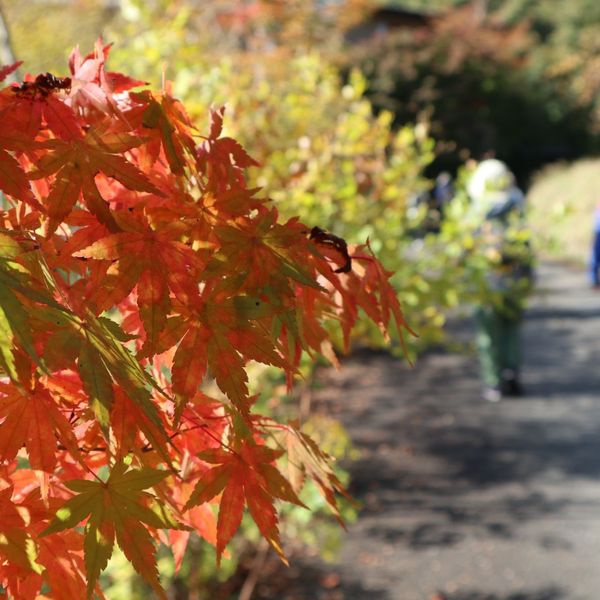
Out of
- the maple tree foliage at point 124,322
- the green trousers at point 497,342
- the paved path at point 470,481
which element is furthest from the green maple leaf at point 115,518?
the green trousers at point 497,342

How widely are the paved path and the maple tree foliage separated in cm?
307

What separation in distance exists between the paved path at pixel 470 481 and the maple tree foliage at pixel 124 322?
3.07 meters

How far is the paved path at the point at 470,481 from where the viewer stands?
4.12 metres

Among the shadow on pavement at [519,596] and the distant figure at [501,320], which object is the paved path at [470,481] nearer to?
the shadow on pavement at [519,596]

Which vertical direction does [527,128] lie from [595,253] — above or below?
above

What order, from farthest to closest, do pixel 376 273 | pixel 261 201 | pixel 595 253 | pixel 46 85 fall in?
pixel 595 253 → pixel 376 273 → pixel 261 201 → pixel 46 85

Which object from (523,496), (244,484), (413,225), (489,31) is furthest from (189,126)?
(489,31)

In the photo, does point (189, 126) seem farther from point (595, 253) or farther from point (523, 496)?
point (595, 253)

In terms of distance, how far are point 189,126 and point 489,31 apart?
78.3ft

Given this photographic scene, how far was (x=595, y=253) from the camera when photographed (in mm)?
7328

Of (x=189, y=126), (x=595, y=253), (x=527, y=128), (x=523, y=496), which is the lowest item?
(x=523, y=496)

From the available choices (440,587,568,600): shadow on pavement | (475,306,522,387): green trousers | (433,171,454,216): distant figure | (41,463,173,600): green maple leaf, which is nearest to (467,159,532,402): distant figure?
(475,306,522,387): green trousers

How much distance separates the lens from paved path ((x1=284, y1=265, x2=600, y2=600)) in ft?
13.5

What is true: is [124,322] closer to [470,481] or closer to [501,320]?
[470,481]
